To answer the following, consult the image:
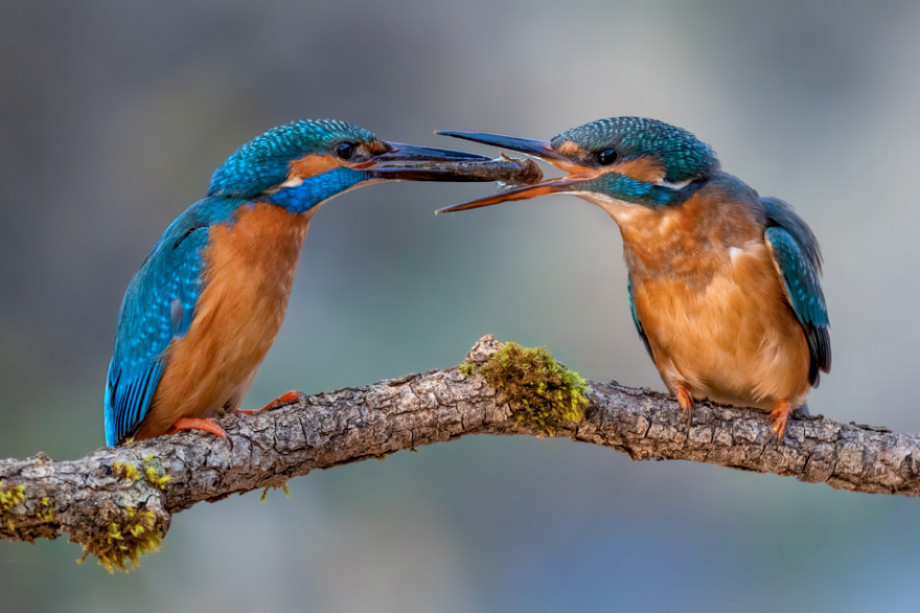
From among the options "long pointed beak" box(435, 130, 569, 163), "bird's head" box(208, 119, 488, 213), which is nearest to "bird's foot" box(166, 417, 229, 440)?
"bird's head" box(208, 119, 488, 213)

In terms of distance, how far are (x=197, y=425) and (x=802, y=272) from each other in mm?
1762

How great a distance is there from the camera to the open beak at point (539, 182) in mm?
2574

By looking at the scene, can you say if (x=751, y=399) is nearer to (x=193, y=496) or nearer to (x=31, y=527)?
(x=193, y=496)

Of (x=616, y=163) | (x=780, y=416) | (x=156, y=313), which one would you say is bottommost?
(x=780, y=416)

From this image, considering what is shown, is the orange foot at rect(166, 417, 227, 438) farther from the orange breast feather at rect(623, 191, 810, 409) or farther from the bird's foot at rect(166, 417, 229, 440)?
the orange breast feather at rect(623, 191, 810, 409)

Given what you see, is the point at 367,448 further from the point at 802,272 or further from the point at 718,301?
the point at 802,272

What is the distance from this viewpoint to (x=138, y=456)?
7.02ft

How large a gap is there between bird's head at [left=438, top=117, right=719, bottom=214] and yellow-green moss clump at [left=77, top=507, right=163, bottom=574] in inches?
Answer: 44.1

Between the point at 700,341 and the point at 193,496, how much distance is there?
58.0 inches

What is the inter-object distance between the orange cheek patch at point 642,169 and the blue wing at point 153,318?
3.84 ft

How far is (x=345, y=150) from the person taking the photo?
259 centimetres

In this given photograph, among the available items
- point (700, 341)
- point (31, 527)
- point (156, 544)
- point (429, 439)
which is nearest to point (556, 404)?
point (429, 439)

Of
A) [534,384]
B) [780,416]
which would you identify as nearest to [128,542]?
[534,384]

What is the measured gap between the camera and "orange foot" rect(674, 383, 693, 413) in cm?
261
